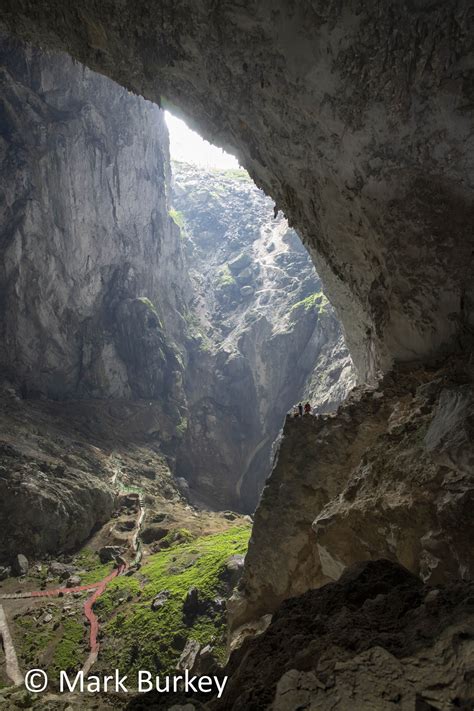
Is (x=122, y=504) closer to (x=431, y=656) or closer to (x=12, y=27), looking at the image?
(x=12, y=27)

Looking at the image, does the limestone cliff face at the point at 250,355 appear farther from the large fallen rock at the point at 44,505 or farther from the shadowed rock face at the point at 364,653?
the shadowed rock face at the point at 364,653

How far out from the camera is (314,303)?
Answer: 7344 centimetres

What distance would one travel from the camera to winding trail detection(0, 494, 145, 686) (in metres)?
17.5

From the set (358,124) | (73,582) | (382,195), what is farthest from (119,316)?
(382,195)

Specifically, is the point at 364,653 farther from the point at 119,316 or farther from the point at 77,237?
the point at 119,316

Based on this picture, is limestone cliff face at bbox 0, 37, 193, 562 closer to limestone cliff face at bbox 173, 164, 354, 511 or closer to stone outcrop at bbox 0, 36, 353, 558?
stone outcrop at bbox 0, 36, 353, 558

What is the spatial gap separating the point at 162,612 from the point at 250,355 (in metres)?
52.9

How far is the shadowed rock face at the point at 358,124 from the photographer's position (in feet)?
29.7

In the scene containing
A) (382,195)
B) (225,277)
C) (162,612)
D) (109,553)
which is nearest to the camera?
(382,195)

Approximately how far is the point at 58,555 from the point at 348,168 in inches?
1182

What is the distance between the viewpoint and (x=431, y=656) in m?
3.75

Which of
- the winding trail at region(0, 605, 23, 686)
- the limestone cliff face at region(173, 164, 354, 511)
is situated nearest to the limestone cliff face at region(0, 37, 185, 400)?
the limestone cliff face at region(173, 164, 354, 511)

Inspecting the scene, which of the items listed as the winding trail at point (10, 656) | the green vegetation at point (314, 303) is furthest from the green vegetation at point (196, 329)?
the winding trail at point (10, 656)

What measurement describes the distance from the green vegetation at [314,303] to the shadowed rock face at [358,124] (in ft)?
180
